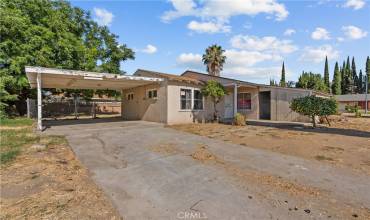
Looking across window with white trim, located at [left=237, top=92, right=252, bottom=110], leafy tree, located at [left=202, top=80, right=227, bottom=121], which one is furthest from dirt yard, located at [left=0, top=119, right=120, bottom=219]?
window with white trim, located at [left=237, top=92, right=252, bottom=110]

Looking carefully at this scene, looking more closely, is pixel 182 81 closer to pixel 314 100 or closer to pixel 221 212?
pixel 314 100

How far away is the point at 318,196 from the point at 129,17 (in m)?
11.8

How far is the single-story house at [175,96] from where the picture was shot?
38.1 feet

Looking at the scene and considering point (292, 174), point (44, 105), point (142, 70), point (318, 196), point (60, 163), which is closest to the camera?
point (318, 196)

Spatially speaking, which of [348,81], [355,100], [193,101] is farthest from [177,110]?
[348,81]

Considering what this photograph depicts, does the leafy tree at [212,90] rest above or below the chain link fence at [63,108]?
above

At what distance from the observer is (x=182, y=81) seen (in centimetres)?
1282

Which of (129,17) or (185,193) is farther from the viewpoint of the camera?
(129,17)

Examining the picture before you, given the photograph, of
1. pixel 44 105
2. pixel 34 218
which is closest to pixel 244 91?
pixel 34 218

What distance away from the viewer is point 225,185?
3.54 m

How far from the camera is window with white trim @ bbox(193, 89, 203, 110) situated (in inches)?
549

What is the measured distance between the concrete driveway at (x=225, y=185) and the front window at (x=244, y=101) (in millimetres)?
11535

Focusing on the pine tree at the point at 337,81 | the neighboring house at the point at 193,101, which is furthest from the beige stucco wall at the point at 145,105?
the pine tree at the point at 337,81

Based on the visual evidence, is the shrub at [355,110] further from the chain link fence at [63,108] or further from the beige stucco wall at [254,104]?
the chain link fence at [63,108]
